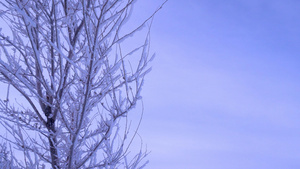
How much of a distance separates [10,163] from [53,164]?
0.52 metres

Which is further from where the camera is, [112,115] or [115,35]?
[112,115]

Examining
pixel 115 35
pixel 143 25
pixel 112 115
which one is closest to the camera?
pixel 143 25

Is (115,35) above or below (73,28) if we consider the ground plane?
below

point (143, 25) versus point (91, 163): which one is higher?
point (143, 25)

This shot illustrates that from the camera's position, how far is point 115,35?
2.66 m

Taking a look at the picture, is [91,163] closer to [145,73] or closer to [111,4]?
[145,73]

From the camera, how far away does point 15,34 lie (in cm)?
378

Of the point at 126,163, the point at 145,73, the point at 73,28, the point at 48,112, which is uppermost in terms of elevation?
the point at 73,28

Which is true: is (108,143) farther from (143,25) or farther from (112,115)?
(143,25)

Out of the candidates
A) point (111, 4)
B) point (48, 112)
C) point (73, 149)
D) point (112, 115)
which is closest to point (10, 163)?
point (48, 112)

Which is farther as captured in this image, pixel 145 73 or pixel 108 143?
pixel 108 143

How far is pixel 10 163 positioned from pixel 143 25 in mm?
2550

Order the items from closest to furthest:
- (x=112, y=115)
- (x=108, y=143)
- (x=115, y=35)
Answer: (x=115, y=35) → (x=112, y=115) → (x=108, y=143)

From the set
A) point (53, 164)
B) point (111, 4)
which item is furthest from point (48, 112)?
point (111, 4)
